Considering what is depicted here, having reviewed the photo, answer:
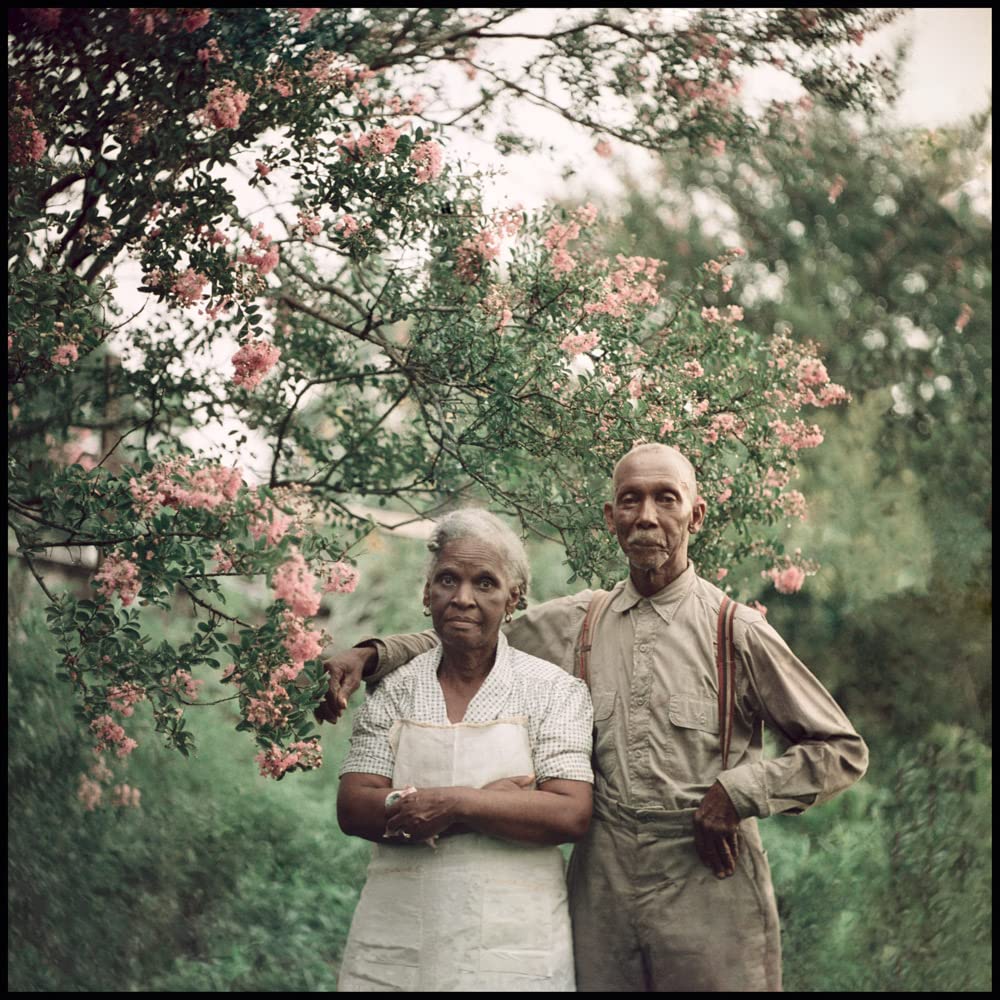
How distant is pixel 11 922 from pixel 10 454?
2.02 metres

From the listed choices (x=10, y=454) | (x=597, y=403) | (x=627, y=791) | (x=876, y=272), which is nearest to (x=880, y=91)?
(x=597, y=403)

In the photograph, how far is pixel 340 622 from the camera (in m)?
7.93

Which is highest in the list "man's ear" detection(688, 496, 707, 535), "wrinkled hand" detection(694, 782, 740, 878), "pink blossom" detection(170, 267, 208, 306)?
"pink blossom" detection(170, 267, 208, 306)

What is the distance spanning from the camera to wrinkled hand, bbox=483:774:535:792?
2.67m

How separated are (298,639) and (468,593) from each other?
514 millimetres

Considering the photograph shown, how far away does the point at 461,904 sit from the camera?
2.64 m

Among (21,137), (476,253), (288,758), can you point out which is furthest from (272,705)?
(21,137)

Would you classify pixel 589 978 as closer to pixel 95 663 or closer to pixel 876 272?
pixel 95 663

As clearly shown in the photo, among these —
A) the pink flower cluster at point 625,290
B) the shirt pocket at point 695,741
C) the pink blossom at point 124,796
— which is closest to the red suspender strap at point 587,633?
the shirt pocket at point 695,741

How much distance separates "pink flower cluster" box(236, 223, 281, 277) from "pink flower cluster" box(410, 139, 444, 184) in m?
0.49

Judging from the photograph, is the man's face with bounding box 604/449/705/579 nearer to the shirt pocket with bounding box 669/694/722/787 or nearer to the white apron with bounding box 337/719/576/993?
the shirt pocket with bounding box 669/694/722/787

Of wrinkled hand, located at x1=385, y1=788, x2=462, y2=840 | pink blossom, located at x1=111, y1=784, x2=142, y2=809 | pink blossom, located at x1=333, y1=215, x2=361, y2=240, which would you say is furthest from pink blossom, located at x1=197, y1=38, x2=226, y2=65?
pink blossom, located at x1=111, y1=784, x2=142, y2=809

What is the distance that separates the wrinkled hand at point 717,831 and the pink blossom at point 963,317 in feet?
20.5

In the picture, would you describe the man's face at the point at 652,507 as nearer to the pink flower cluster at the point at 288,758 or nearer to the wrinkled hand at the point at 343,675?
the wrinkled hand at the point at 343,675
